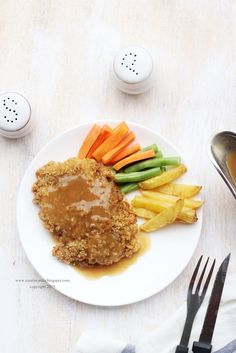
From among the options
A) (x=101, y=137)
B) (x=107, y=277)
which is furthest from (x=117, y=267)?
(x=101, y=137)

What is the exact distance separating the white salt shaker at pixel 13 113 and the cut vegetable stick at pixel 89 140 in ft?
0.95

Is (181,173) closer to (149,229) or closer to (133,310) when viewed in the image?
(149,229)

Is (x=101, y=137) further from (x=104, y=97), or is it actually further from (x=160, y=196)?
(x=160, y=196)

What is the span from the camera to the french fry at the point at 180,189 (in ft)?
10.8

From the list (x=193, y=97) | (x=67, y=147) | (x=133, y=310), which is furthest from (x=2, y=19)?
(x=133, y=310)

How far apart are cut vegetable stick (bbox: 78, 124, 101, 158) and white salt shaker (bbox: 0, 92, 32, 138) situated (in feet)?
0.95

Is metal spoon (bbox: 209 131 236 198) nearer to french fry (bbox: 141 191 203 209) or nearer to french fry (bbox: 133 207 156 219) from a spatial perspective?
french fry (bbox: 141 191 203 209)

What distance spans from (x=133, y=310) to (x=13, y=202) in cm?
79

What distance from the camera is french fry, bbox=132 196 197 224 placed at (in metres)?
3.28

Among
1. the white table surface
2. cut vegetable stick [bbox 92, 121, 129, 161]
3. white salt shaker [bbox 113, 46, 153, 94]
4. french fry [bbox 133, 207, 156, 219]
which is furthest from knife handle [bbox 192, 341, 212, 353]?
white salt shaker [bbox 113, 46, 153, 94]

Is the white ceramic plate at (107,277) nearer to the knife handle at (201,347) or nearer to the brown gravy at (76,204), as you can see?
the brown gravy at (76,204)

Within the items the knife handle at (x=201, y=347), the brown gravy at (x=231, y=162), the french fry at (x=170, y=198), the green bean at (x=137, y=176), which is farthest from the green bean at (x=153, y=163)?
the knife handle at (x=201, y=347)

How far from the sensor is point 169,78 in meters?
3.51

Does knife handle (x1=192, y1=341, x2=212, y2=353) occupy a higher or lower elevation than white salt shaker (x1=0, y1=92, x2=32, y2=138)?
lower
